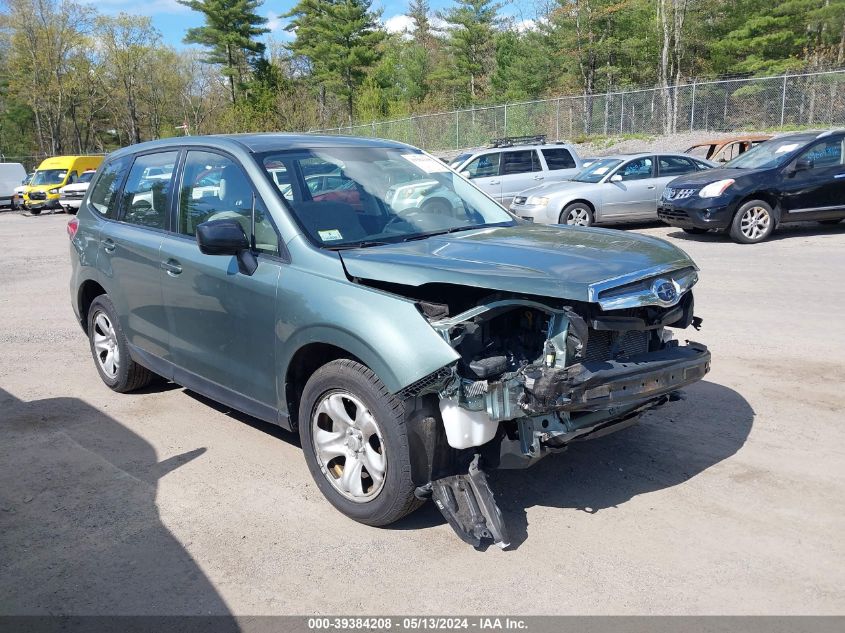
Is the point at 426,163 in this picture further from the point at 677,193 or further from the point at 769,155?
the point at 769,155

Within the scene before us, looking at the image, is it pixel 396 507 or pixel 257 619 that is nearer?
pixel 257 619

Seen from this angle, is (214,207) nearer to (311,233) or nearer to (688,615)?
(311,233)

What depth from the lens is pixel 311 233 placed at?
13.2ft

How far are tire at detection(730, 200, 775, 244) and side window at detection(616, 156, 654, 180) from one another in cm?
317

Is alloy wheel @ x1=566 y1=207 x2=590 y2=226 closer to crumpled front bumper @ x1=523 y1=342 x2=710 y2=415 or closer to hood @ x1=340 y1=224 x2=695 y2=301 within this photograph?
hood @ x1=340 y1=224 x2=695 y2=301

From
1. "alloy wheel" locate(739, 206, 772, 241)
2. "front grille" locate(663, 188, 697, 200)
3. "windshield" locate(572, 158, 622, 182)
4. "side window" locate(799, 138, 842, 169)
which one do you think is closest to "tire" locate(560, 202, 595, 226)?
"windshield" locate(572, 158, 622, 182)

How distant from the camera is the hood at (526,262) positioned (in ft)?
10.8

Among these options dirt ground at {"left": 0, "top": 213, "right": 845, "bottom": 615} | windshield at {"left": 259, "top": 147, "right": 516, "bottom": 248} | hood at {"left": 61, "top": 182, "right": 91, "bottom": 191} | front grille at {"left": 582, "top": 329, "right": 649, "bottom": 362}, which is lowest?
dirt ground at {"left": 0, "top": 213, "right": 845, "bottom": 615}

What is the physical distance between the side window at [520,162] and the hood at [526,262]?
14132 mm

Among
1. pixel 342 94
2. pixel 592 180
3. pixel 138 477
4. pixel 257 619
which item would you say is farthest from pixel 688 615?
pixel 342 94

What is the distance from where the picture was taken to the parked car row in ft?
41.9

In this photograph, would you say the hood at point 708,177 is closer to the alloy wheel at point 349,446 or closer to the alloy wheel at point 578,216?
the alloy wheel at point 578,216

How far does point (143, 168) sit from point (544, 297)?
3.44m

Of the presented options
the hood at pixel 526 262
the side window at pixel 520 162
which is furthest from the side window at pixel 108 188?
the side window at pixel 520 162
